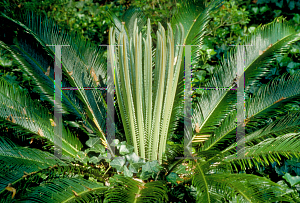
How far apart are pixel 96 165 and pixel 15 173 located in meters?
0.67

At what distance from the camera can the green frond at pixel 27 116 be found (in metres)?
1.96

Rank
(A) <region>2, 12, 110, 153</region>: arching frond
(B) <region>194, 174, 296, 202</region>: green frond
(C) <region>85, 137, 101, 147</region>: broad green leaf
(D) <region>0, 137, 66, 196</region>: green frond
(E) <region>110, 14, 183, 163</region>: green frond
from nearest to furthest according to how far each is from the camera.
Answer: (B) <region>194, 174, 296, 202</region>: green frond < (D) <region>0, 137, 66, 196</region>: green frond < (E) <region>110, 14, 183, 163</region>: green frond < (C) <region>85, 137, 101, 147</region>: broad green leaf < (A) <region>2, 12, 110, 153</region>: arching frond

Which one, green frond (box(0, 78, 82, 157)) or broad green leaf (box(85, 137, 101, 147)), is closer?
green frond (box(0, 78, 82, 157))

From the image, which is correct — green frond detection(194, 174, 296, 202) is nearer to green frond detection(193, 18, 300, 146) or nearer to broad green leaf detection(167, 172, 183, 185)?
broad green leaf detection(167, 172, 183, 185)

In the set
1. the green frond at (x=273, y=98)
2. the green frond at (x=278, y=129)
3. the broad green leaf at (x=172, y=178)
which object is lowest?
the broad green leaf at (x=172, y=178)

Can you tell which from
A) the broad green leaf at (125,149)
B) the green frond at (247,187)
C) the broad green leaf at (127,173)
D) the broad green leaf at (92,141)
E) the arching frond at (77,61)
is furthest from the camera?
the arching frond at (77,61)

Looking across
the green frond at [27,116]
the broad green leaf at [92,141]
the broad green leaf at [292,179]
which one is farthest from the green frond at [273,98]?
the green frond at [27,116]

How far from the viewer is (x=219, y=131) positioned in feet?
7.34

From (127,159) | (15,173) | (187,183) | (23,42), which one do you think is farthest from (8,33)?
(187,183)

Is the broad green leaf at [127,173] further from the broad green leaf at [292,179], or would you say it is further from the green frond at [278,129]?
the broad green leaf at [292,179]

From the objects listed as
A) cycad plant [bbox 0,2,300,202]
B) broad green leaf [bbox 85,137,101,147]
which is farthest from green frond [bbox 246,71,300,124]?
broad green leaf [bbox 85,137,101,147]

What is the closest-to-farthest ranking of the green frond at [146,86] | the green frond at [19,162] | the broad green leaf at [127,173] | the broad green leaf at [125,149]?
1. the green frond at [19,162]
2. the green frond at [146,86]
3. the broad green leaf at [127,173]
4. the broad green leaf at [125,149]

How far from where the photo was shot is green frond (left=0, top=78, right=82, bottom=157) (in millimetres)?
1962

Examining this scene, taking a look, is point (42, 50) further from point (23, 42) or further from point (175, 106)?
point (175, 106)
